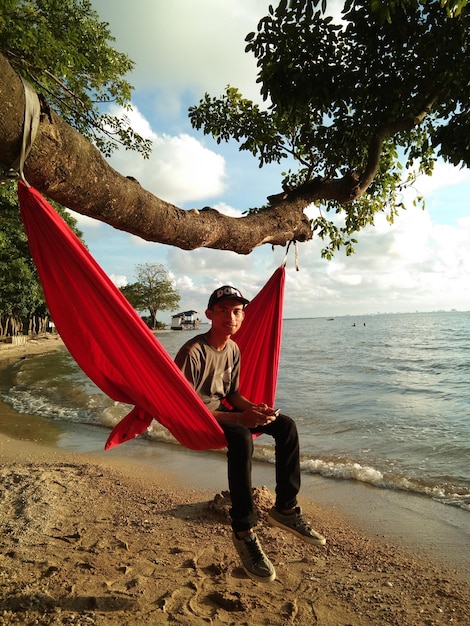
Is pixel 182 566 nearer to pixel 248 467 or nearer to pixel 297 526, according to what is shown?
pixel 297 526

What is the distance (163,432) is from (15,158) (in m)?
6.22

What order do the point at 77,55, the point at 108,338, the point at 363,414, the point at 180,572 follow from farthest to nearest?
the point at 363,414, the point at 77,55, the point at 180,572, the point at 108,338

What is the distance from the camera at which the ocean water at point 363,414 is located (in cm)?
536

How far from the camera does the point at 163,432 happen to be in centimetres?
703

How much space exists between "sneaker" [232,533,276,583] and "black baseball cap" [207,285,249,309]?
1.18 meters

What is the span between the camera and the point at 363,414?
8.85 meters

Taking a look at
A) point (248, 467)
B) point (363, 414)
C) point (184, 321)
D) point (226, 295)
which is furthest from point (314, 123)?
point (184, 321)

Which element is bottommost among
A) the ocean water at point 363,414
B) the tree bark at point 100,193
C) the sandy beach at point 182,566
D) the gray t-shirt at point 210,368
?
the ocean water at point 363,414

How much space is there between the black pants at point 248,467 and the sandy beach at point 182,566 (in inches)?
23.4

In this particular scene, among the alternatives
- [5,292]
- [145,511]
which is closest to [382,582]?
[145,511]

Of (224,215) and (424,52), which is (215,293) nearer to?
(224,215)

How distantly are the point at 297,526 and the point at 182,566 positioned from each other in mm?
925

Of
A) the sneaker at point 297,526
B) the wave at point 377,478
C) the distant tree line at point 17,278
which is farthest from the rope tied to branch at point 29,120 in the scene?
the distant tree line at point 17,278

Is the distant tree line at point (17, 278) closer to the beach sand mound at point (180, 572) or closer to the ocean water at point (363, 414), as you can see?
the ocean water at point (363, 414)
